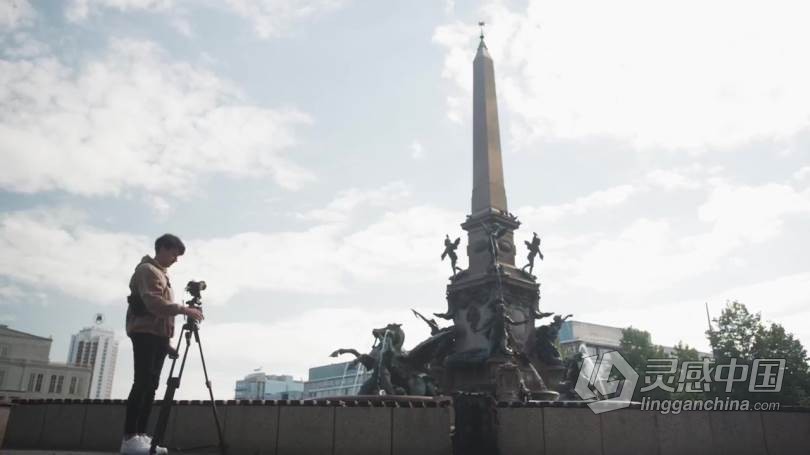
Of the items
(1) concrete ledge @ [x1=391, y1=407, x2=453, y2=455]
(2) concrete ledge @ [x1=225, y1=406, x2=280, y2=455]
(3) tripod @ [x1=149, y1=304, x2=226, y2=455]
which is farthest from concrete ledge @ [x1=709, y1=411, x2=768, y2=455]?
(3) tripod @ [x1=149, y1=304, x2=226, y2=455]

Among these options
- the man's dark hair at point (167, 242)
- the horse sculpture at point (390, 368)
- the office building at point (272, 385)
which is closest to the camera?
the man's dark hair at point (167, 242)

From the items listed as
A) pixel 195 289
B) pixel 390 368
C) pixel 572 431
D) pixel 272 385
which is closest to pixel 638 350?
pixel 390 368

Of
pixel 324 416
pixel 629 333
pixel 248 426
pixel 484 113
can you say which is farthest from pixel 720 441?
pixel 629 333

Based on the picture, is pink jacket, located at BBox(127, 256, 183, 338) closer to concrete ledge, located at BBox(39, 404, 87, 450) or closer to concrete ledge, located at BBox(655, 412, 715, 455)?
concrete ledge, located at BBox(39, 404, 87, 450)

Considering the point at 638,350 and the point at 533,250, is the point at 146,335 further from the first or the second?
the point at 638,350

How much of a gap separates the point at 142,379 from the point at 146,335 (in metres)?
0.38

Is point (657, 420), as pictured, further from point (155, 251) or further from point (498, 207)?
point (498, 207)

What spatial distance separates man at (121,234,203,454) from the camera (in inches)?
194

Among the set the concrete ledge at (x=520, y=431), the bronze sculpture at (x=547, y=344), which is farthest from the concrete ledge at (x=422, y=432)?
the bronze sculpture at (x=547, y=344)

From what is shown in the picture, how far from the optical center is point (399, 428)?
7.57 m

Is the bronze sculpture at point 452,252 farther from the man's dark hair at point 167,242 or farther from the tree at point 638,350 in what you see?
the tree at point 638,350

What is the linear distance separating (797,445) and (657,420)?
101 inches

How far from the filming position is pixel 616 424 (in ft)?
27.0

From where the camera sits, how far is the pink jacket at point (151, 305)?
493cm
